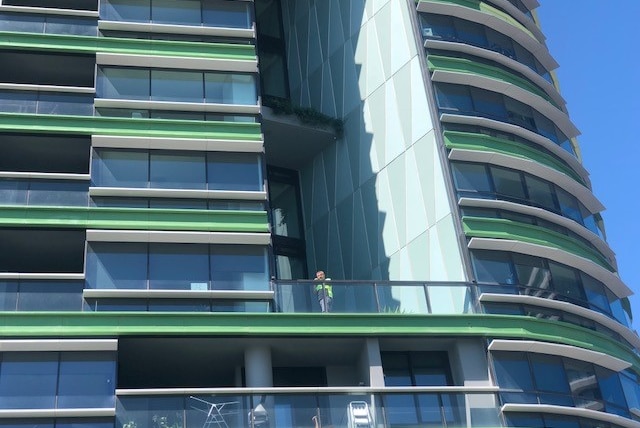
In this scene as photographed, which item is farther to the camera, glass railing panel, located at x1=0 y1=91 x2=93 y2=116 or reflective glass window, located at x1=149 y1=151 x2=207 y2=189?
glass railing panel, located at x1=0 y1=91 x2=93 y2=116

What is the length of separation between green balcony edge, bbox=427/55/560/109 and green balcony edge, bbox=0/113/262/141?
7.44 metres

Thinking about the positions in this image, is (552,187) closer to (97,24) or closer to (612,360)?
(612,360)

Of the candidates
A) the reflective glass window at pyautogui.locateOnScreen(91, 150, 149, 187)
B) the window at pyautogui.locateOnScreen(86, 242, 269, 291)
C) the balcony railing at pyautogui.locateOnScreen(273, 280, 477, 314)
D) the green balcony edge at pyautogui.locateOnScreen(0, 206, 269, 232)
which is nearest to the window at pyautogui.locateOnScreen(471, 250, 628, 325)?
the balcony railing at pyautogui.locateOnScreen(273, 280, 477, 314)

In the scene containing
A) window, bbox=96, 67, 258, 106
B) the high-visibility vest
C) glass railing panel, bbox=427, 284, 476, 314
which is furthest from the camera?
window, bbox=96, 67, 258, 106

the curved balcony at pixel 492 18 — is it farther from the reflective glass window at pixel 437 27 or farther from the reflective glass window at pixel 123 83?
the reflective glass window at pixel 123 83

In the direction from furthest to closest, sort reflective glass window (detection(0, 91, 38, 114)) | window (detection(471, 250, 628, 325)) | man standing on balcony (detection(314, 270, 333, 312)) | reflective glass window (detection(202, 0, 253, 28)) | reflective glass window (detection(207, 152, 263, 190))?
reflective glass window (detection(202, 0, 253, 28)), reflective glass window (detection(0, 91, 38, 114)), reflective glass window (detection(207, 152, 263, 190)), window (detection(471, 250, 628, 325)), man standing on balcony (detection(314, 270, 333, 312))

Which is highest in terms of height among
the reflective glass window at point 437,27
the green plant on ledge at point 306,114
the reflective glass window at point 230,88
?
the reflective glass window at point 437,27

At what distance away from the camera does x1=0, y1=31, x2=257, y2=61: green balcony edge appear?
40.5m

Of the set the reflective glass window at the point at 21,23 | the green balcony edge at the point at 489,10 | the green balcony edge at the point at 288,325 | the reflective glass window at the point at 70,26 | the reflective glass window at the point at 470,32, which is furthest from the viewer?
the green balcony edge at the point at 489,10

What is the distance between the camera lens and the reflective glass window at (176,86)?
132 feet

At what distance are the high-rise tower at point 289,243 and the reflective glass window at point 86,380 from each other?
0.06m

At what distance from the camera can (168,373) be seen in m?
36.3

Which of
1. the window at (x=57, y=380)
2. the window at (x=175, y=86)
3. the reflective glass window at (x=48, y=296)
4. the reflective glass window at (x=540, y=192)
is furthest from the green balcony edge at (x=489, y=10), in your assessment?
the window at (x=57, y=380)

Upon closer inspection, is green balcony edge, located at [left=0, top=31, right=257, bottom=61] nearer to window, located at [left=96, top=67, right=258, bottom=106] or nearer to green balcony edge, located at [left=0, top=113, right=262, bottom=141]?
window, located at [left=96, top=67, right=258, bottom=106]
